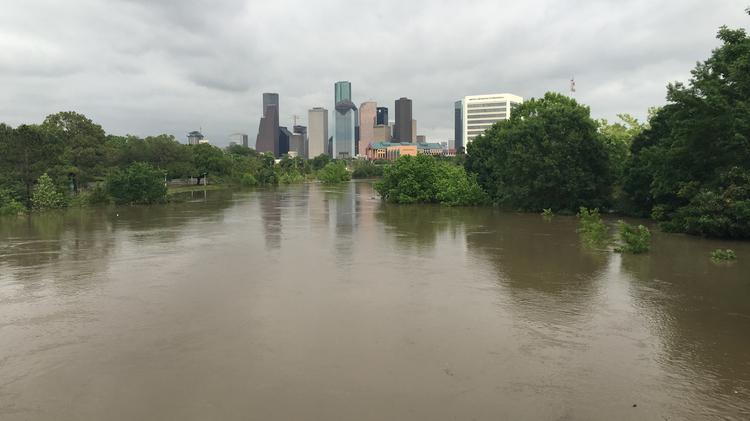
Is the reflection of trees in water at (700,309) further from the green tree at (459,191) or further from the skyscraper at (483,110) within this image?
the skyscraper at (483,110)

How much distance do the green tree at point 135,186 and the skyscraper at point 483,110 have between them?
12432 cm

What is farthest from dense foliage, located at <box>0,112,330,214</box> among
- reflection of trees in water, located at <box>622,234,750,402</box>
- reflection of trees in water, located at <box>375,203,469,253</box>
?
reflection of trees in water, located at <box>622,234,750,402</box>

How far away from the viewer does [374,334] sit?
32.2 ft

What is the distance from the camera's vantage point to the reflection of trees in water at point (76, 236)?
16281 millimetres

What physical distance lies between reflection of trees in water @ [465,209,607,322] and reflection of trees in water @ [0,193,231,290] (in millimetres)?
12615

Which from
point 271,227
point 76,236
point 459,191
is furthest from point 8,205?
point 459,191

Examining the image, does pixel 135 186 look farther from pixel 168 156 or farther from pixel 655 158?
pixel 655 158

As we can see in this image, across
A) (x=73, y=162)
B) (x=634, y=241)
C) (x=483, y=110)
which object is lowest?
(x=634, y=241)

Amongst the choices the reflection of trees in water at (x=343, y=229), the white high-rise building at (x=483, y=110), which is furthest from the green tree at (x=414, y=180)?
the white high-rise building at (x=483, y=110)

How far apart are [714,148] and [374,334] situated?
19709 mm

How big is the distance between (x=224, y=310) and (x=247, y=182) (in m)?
76.0

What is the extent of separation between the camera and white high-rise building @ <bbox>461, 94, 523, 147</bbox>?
156875 millimetres

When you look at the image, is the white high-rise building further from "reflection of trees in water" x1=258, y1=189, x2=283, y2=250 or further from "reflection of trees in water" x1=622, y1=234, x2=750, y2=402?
"reflection of trees in water" x1=622, y1=234, x2=750, y2=402

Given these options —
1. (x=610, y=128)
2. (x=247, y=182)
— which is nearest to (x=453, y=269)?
(x=610, y=128)
